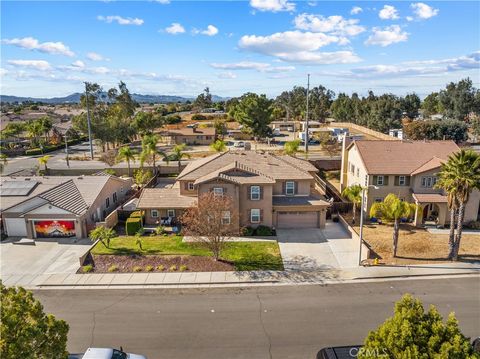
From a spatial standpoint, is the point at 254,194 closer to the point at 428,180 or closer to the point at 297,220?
the point at 297,220

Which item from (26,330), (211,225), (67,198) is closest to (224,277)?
(211,225)

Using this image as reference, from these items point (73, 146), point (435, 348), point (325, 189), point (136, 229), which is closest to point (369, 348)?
point (435, 348)

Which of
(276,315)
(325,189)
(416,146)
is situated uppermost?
(416,146)

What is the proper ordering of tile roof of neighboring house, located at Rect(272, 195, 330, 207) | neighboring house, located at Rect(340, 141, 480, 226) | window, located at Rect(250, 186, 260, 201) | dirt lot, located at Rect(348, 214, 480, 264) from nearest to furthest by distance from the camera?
dirt lot, located at Rect(348, 214, 480, 264)
window, located at Rect(250, 186, 260, 201)
tile roof of neighboring house, located at Rect(272, 195, 330, 207)
neighboring house, located at Rect(340, 141, 480, 226)

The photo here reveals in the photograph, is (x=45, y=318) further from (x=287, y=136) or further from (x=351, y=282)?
(x=287, y=136)

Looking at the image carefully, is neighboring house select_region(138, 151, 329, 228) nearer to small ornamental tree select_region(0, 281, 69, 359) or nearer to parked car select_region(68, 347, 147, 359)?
parked car select_region(68, 347, 147, 359)

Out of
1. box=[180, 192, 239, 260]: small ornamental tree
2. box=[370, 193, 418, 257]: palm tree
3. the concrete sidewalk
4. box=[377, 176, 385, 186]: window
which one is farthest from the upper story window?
box=[180, 192, 239, 260]: small ornamental tree
